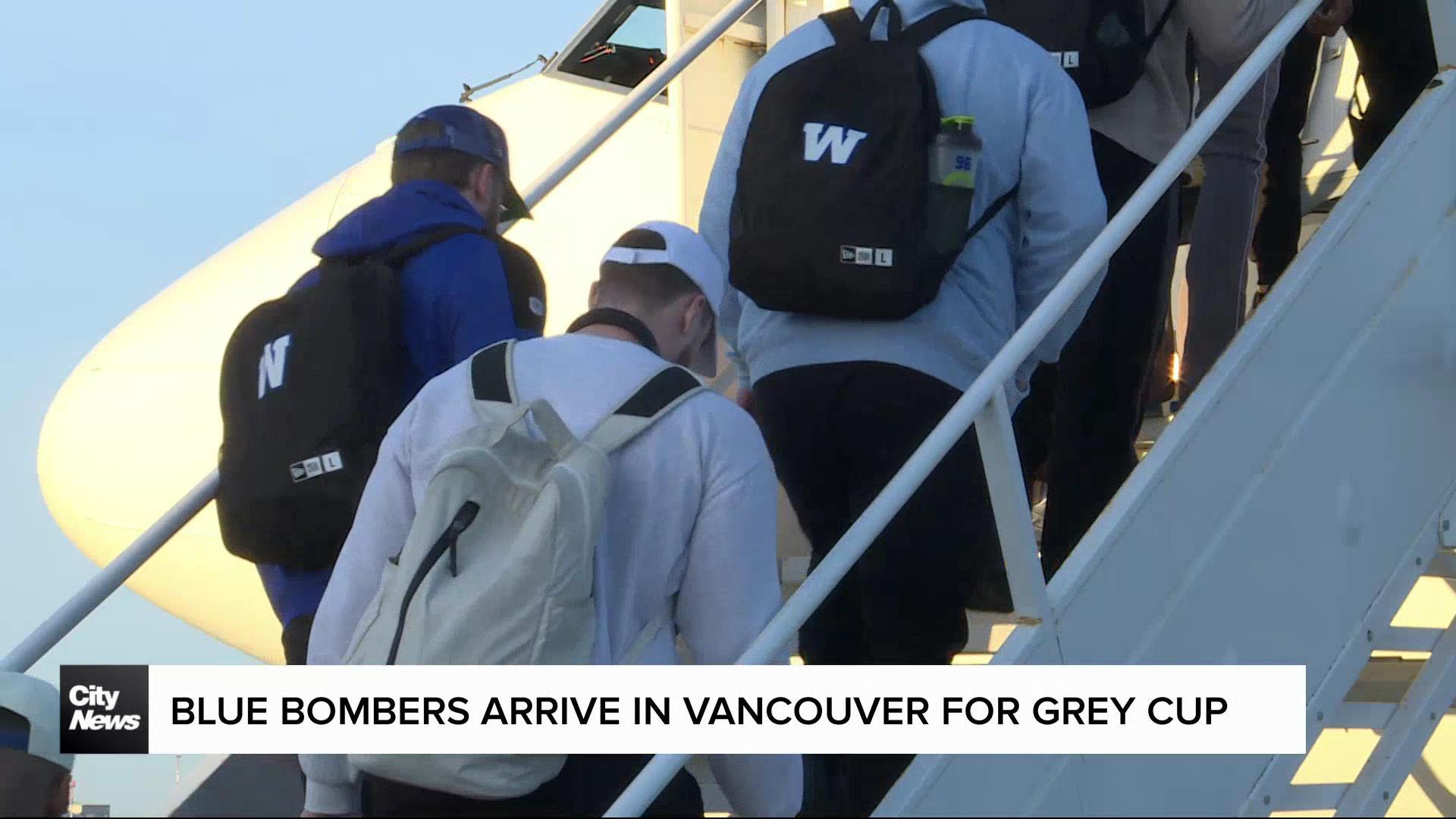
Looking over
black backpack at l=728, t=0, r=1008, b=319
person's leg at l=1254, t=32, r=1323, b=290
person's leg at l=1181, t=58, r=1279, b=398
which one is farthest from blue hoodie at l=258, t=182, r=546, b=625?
person's leg at l=1254, t=32, r=1323, b=290

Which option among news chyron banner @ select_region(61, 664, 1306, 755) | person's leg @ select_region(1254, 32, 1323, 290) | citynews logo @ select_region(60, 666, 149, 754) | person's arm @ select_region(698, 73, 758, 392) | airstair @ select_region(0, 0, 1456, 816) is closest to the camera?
news chyron banner @ select_region(61, 664, 1306, 755)

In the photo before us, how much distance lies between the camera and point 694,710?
207 cm

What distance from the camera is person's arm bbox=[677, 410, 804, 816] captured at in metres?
2.15

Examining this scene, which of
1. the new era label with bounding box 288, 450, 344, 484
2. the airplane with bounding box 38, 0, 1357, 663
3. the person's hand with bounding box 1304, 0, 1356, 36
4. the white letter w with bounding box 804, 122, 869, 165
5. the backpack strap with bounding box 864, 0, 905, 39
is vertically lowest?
the airplane with bounding box 38, 0, 1357, 663

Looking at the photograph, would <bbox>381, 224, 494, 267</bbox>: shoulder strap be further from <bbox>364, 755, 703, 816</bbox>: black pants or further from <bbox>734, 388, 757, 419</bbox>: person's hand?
<bbox>364, 755, 703, 816</bbox>: black pants

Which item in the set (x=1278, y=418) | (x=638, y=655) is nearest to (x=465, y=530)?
(x=638, y=655)

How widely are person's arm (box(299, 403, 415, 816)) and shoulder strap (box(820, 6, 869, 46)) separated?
40.4 inches

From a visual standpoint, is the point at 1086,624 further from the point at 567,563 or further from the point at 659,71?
the point at 659,71

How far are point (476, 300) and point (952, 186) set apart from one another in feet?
2.49

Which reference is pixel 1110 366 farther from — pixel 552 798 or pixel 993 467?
pixel 552 798

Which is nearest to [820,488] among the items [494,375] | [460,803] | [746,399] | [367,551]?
[746,399]

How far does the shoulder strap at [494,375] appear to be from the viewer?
Result: 2.19m

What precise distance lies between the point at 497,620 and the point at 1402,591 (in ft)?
5.71

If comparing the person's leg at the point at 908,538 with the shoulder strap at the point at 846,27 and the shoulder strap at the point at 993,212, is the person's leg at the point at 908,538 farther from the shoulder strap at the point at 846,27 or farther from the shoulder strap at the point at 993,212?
the shoulder strap at the point at 846,27
